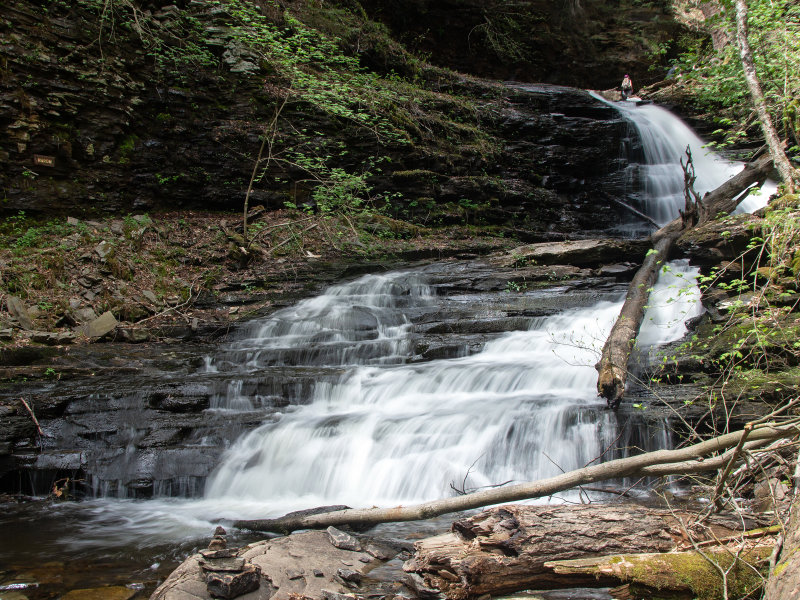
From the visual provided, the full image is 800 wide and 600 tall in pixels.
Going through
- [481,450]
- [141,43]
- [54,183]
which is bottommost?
[481,450]

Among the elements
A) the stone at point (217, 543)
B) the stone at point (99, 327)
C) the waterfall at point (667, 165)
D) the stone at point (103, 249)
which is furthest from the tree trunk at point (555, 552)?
the waterfall at point (667, 165)

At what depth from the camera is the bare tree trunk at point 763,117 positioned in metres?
6.12

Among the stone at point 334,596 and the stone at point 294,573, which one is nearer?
the stone at point 334,596

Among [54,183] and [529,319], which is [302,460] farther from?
[54,183]

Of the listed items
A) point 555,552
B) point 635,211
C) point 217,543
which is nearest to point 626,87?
point 635,211

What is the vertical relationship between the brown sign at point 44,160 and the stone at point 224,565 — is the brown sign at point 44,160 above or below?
above

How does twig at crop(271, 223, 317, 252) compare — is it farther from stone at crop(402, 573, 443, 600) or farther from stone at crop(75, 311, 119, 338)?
stone at crop(402, 573, 443, 600)

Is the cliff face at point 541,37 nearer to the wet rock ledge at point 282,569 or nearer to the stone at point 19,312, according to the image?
the stone at point 19,312

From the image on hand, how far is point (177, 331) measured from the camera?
9.05 meters

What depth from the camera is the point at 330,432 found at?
19.8 ft

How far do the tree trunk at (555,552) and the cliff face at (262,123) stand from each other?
963cm

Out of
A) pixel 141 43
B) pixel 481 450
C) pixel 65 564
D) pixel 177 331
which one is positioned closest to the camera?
pixel 65 564

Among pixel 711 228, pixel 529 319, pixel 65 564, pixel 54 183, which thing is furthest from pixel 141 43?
pixel 711 228

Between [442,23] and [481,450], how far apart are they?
19908mm
